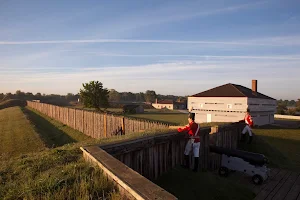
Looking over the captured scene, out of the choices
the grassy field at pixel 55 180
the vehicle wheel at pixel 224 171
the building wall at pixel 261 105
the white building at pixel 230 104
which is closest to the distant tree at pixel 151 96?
the building wall at pixel 261 105

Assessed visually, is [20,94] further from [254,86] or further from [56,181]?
[56,181]

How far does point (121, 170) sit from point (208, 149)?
16.8ft

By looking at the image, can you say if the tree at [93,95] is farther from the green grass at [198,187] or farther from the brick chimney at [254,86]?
the green grass at [198,187]

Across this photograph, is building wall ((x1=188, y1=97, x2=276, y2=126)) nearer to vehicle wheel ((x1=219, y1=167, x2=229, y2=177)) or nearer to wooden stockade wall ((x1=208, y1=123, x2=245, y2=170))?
wooden stockade wall ((x1=208, y1=123, x2=245, y2=170))

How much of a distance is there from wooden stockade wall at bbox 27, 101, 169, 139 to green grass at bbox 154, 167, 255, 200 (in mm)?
5211

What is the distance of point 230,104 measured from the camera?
108 ft

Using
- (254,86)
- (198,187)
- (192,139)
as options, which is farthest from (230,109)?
(198,187)

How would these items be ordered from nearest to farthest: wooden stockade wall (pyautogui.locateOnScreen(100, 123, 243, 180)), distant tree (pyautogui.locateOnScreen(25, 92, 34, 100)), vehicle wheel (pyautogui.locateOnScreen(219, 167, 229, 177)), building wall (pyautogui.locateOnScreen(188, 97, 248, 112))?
wooden stockade wall (pyautogui.locateOnScreen(100, 123, 243, 180)), vehicle wheel (pyautogui.locateOnScreen(219, 167, 229, 177)), building wall (pyautogui.locateOnScreen(188, 97, 248, 112)), distant tree (pyautogui.locateOnScreen(25, 92, 34, 100))

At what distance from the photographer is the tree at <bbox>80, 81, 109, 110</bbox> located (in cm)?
5100

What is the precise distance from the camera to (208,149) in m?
8.14

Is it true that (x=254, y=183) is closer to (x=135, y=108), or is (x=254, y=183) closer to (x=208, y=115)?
(x=208, y=115)

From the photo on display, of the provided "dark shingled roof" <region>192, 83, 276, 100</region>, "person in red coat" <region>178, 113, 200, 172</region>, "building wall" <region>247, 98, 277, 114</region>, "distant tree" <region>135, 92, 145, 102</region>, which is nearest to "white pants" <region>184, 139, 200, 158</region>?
"person in red coat" <region>178, 113, 200, 172</region>

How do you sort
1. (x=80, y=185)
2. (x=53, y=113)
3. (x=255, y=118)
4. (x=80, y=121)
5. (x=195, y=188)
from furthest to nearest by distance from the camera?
1. (x=53, y=113)
2. (x=255, y=118)
3. (x=80, y=121)
4. (x=195, y=188)
5. (x=80, y=185)

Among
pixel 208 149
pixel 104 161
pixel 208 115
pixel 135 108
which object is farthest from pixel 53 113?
pixel 104 161
